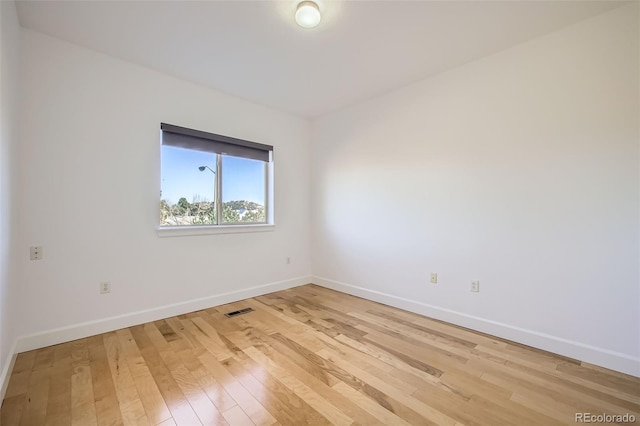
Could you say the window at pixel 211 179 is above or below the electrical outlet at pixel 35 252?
above

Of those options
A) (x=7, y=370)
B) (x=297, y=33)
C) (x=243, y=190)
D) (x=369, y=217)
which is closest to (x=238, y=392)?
(x=7, y=370)

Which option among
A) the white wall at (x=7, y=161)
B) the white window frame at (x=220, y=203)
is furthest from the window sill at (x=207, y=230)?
the white wall at (x=7, y=161)

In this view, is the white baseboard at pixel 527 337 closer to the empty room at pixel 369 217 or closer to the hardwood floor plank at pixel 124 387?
the empty room at pixel 369 217

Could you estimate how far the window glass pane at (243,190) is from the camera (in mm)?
3540

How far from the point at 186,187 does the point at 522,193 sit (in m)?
3.41

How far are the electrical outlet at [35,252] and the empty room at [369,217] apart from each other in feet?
0.08

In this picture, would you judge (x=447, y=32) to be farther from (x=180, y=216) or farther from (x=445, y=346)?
(x=180, y=216)

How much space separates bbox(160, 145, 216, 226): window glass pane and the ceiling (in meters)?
0.86

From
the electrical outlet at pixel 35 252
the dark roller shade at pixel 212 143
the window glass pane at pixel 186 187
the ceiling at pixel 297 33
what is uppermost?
the ceiling at pixel 297 33

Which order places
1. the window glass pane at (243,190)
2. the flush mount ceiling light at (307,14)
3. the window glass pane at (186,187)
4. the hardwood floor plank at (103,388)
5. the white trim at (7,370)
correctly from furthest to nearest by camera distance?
the window glass pane at (243,190), the window glass pane at (186,187), the flush mount ceiling light at (307,14), the white trim at (7,370), the hardwood floor plank at (103,388)

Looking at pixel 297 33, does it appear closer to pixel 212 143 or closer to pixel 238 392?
pixel 212 143

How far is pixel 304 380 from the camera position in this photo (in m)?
1.84

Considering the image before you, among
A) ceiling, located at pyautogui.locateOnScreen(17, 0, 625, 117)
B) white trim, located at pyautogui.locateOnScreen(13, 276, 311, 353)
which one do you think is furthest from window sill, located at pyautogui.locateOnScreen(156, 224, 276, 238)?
ceiling, located at pyautogui.locateOnScreen(17, 0, 625, 117)

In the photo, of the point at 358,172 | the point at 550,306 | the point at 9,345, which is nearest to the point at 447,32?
the point at 358,172
